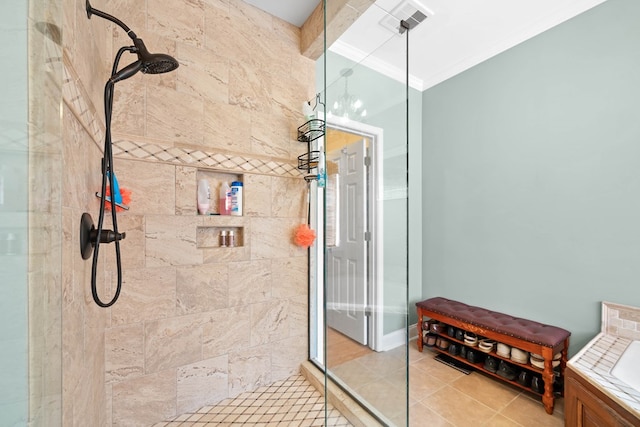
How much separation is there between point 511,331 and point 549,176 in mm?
1181

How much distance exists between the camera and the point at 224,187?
1.69 meters

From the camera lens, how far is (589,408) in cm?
117

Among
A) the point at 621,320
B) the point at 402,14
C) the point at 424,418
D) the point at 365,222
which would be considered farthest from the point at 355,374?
the point at 402,14

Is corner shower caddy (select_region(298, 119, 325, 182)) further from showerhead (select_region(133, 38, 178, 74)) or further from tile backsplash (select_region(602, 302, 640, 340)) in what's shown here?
tile backsplash (select_region(602, 302, 640, 340))

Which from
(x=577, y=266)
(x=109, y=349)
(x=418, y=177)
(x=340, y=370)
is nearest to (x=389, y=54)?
(x=418, y=177)

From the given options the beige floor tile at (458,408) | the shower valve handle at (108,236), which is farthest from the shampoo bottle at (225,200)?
the beige floor tile at (458,408)

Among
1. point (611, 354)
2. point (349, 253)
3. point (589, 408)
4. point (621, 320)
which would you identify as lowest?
point (589, 408)

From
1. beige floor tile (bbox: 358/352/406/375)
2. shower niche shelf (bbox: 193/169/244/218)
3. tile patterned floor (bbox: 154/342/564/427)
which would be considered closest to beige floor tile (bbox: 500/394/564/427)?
tile patterned floor (bbox: 154/342/564/427)

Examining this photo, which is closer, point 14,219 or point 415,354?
point 14,219

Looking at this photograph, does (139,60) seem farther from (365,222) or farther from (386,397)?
(386,397)

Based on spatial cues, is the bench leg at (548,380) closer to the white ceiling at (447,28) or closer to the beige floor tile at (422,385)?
the beige floor tile at (422,385)

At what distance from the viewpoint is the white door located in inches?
71.5

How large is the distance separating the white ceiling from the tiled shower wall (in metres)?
0.43

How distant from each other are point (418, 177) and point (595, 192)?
1395 millimetres
